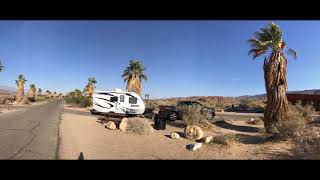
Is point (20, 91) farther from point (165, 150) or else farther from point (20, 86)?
point (165, 150)

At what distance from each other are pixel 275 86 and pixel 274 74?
66 centimetres

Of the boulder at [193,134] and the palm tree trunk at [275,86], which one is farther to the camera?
the palm tree trunk at [275,86]

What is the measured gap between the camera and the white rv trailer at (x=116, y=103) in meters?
26.4

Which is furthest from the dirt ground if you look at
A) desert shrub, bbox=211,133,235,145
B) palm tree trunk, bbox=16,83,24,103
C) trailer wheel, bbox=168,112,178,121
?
palm tree trunk, bbox=16,83,24,103

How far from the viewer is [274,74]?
1744cm

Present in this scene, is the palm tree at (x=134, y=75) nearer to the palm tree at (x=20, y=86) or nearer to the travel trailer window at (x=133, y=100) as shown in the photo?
the travel trailer window at (x=133, y=100)

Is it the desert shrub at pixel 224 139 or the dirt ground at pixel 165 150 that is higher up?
the desert shrub at pixel 224 139

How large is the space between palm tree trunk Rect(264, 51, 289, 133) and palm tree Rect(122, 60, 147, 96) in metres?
24.7

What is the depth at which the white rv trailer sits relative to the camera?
86.6 feet

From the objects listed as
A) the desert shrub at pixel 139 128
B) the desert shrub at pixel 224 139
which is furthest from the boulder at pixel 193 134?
the desert shrub at pixel 139 128

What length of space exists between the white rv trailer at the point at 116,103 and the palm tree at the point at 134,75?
13.4 metres
